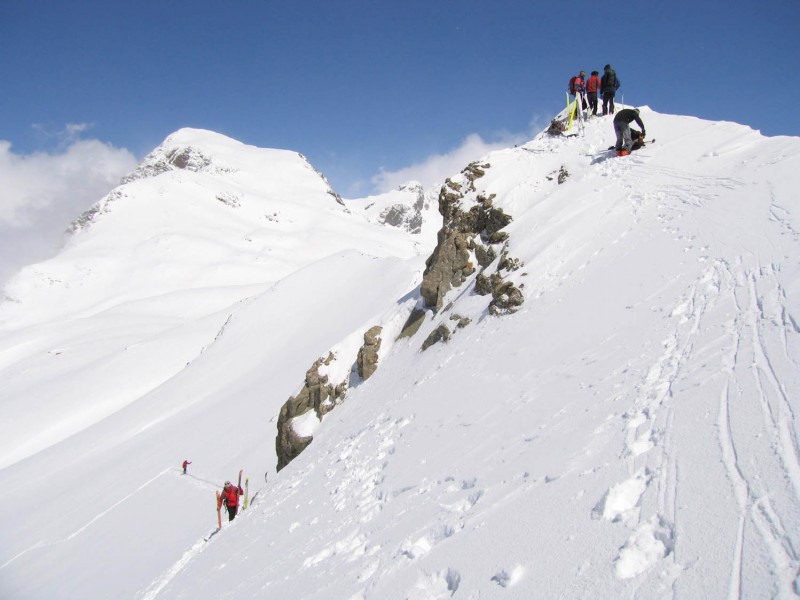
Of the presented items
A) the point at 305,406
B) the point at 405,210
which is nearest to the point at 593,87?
the point at 305,406

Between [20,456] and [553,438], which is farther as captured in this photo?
[20,456]

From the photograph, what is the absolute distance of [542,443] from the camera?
5332 mm

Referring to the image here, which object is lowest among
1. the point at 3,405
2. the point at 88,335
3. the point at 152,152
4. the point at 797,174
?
the point at 797,174

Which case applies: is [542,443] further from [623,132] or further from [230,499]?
[623,132]

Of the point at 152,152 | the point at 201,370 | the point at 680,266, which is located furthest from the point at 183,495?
the point at 152,152

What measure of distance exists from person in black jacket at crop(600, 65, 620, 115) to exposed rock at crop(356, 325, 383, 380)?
1340 centimetres

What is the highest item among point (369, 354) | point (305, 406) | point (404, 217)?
point (404, 217)

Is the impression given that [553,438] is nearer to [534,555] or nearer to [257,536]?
[534,555]

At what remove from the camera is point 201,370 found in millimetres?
29844

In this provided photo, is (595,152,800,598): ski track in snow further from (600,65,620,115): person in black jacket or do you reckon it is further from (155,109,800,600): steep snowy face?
(600,65,620,115): person in black jacket

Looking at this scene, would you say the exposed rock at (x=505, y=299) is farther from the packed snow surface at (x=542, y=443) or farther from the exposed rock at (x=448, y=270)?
the exposed rock at (x=448, y=270)

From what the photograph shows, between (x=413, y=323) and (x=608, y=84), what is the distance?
1278cm

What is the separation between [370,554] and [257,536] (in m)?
4.49

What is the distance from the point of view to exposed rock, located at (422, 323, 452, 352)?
40.2 feet
